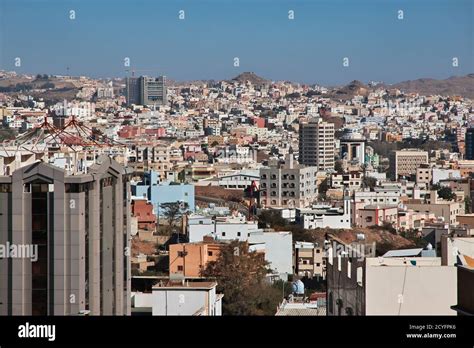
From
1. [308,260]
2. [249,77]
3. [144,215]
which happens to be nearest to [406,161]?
[249,77]

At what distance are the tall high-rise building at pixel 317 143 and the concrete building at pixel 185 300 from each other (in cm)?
1817

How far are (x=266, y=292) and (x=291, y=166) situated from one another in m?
11.9

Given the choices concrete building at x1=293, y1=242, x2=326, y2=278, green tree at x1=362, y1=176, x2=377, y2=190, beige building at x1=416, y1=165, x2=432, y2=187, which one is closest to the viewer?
concrete building at x1=293, y1=242, x2=326, y2=278

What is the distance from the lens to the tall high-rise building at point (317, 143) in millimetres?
22141

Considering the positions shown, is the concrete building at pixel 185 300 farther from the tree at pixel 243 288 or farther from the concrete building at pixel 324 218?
the concrete building at pixel 324 218

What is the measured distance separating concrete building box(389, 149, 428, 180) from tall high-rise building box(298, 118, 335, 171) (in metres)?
1.16

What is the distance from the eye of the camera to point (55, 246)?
3.18 metres

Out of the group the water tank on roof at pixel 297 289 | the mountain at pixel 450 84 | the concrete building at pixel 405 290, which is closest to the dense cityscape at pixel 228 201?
the concrete building at pixel 405 290

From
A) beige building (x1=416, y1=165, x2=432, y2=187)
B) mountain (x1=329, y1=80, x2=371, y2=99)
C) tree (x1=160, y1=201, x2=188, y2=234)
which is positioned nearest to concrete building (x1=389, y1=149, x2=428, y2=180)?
beige building (x1=416, y1=165, x2=432, y2=187)

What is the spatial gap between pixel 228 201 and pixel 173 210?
10.4 ft

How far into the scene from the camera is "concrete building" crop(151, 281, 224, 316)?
10.4 ft

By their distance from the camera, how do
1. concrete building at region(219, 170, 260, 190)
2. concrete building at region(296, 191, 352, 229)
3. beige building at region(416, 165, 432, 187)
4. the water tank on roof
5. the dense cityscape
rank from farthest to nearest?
beige building at region(416, 165, 432, 187), concrete building at region(219, 170, 260, 190), concrete building at region(296, 191, 352, 229), the water tank on roof, the dense cityscape

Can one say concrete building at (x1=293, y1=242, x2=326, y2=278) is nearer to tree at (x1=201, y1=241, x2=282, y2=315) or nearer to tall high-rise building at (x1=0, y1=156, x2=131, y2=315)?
tree at (x1=201, y1=241, x2=282, y2=315)
